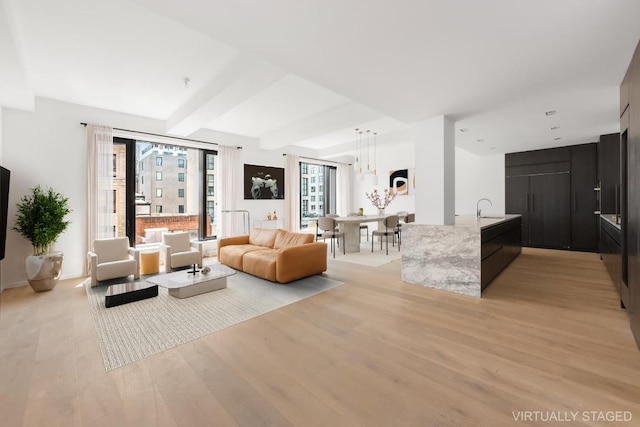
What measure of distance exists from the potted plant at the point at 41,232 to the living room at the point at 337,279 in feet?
1.27

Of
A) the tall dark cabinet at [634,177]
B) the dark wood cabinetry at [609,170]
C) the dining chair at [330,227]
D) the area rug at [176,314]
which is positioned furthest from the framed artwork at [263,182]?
the dark wood cabinetry at [609,170]

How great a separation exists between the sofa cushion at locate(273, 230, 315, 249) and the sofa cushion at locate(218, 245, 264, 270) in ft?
1.15

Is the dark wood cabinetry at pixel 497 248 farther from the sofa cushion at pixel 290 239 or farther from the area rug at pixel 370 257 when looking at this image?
the sofa cushion at pixel 290 239

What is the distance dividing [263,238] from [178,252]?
5.29 ft

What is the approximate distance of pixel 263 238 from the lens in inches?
219

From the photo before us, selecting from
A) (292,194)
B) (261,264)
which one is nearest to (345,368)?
(261,264)

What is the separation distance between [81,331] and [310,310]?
2.31 metres

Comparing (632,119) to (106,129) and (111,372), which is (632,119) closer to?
(111,372)

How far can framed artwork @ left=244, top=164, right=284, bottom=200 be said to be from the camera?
7.13m

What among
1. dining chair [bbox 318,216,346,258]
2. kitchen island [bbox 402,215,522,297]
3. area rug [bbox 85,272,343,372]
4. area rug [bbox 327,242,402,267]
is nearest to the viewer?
area rug [bbox 85,272,343,372]

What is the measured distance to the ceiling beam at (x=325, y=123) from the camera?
194 inches

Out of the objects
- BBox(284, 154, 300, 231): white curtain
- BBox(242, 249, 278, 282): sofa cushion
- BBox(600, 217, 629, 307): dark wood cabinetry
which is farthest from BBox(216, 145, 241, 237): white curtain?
BBox(600, 217, 629, 307): dark wood cabinetry

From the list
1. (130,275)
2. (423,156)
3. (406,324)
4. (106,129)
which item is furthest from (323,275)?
(106,129)

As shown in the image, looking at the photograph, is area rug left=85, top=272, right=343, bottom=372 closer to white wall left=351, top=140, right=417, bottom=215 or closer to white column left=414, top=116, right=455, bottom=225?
white column left=414, top=116, right=455, bottom=225
